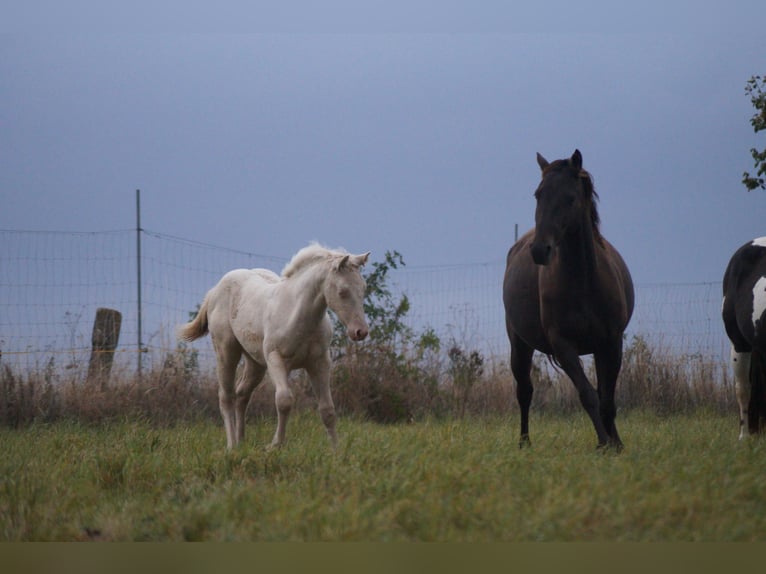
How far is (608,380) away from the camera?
24.3 ft

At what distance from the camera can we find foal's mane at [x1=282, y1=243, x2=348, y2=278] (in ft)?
25.9

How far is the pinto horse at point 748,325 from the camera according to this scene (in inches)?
313

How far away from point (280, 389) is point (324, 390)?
1.37 ft

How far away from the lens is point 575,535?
12.8ft

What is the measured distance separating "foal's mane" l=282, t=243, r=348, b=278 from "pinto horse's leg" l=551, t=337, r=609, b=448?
2.05m

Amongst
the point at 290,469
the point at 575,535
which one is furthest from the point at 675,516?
the point at 290,469

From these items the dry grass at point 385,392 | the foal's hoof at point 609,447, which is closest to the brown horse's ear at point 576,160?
the foal's hoof at point 609,447

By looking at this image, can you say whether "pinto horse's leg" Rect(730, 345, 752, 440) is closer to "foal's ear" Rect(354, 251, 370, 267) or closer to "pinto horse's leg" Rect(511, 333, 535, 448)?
"pinto horse's leg" Rect(511, 333, 535, 448)

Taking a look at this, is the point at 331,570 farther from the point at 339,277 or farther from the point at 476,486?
the point at 339,277

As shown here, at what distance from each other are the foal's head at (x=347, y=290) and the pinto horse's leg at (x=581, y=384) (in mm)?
1581

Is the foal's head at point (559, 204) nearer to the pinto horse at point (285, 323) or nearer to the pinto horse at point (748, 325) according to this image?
the pinto horse at point (285, 323)

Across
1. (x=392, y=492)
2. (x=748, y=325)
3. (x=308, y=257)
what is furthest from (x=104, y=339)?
(x=392, y=492)

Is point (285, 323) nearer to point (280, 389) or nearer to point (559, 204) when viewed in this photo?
point (280, 389)

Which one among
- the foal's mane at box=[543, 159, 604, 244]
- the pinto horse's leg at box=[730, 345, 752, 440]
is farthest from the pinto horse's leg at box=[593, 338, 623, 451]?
the pinto horse's leg at box=[730, 345, 752, 440]
